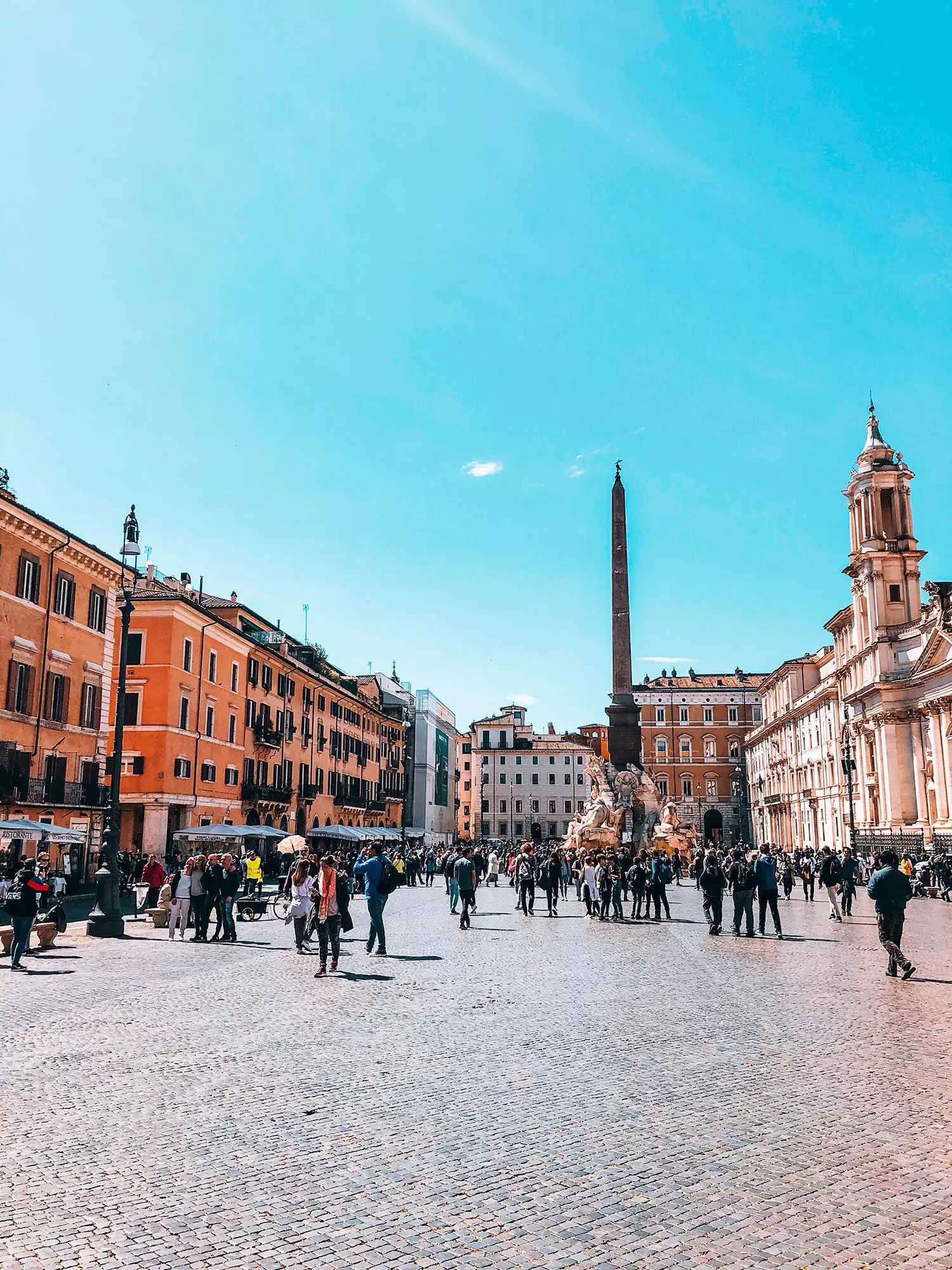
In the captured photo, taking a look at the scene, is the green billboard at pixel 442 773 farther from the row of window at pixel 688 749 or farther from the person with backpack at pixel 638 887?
the person with backpack at pixel 638 887

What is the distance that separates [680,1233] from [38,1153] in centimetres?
335

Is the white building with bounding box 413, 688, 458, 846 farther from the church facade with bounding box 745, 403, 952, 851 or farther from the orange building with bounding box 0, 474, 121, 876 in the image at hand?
the orange building with bounding box 0, 474, 121, 876

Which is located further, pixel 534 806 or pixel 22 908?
pixel 534 806

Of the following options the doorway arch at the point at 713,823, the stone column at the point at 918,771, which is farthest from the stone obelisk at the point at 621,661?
the doorway arch at the point at 713,823

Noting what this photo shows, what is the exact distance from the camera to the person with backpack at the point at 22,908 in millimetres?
13086

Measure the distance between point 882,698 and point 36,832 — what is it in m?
45.2

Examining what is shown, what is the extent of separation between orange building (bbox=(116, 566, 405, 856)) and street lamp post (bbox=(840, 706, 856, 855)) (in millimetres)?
23996

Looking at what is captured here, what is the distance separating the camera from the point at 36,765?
88.5ft

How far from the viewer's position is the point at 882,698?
54.8 metres

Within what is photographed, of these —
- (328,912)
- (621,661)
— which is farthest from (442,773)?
(328,912)

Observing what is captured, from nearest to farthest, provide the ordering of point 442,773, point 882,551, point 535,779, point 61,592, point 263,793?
point 61,592 → point 263,793 → point 882,551 → point 442,773 → point 535,779

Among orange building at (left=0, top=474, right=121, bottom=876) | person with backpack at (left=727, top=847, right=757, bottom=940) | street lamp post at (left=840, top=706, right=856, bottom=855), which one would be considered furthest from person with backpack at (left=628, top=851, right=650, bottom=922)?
street lamp post at (left=840, top=706, right=856, bottom=855)

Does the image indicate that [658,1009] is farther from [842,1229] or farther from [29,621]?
[29,621]

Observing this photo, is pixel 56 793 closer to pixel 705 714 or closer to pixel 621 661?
pixel 621 661
